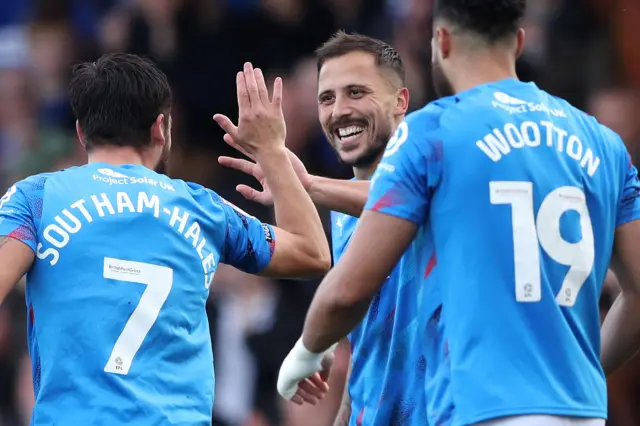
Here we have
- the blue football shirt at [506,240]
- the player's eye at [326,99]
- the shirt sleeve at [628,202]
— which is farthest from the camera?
the player's eye at [326,99]

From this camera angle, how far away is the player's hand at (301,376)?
4.89 m

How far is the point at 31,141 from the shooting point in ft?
40.9

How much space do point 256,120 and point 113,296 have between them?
3.37 ft

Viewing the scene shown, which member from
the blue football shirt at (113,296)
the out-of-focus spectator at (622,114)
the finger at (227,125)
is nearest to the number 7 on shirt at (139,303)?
the blue football shirt at (113,296)

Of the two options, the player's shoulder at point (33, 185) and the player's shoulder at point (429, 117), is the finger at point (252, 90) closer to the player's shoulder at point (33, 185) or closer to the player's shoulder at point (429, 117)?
the player's shoulder at point (33, 185)

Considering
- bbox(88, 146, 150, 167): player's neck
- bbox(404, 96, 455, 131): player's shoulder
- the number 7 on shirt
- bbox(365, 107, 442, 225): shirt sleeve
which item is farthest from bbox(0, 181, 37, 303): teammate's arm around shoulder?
bbox(404, 96, 455, 131): player's shoulder

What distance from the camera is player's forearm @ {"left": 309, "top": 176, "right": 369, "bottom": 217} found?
5285 mm

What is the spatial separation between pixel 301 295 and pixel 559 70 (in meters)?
2.84

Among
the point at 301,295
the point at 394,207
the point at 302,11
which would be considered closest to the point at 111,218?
the point at 394,207

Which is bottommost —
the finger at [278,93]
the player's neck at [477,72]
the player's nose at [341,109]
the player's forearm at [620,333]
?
the player's forearm at [620,333]

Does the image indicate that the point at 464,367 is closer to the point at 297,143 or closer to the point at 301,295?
the point at 301,295

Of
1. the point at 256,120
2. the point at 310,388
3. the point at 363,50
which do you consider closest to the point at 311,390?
the point at 310,388

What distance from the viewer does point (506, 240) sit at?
167 inches

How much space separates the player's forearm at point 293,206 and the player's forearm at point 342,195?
3.0 inches
